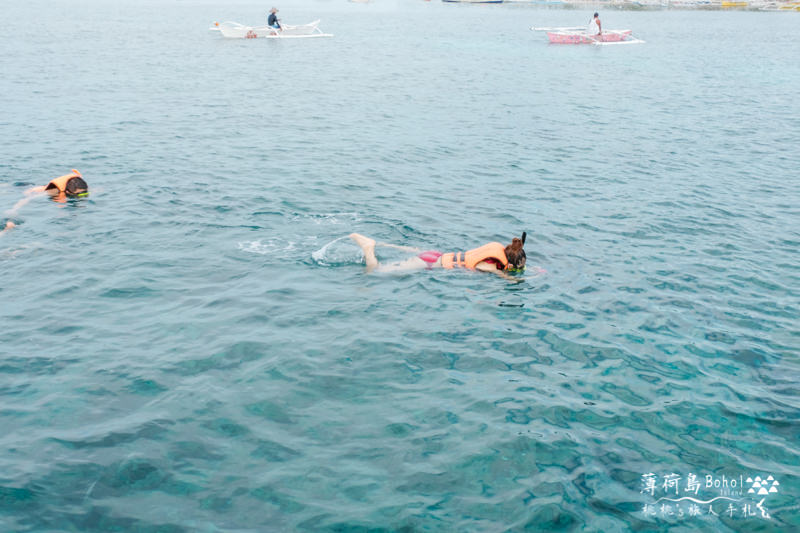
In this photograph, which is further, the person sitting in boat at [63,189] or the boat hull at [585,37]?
the boat hull at [585,37]

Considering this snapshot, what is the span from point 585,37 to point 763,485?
200 ft

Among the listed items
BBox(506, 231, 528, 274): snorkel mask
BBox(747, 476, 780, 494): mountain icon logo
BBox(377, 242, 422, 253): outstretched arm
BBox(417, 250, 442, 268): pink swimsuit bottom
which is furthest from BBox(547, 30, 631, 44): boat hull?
BBox(747, 476, 780, 494): mountain icon logo

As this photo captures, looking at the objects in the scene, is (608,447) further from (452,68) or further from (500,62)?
(500,62)

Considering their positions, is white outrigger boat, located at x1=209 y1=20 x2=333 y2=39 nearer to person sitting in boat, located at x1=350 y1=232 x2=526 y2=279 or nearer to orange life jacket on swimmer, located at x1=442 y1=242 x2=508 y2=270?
person sitting in boat, located at x1=350 y1=232 x2=526 y2=279

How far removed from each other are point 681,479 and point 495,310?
17.6 feet

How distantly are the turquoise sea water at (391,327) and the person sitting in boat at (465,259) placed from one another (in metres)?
0.34

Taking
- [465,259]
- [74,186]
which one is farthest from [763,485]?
[74,186]

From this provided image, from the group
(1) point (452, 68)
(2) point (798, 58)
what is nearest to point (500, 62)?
(1) point (452, 68)

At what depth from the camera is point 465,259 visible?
1447cm

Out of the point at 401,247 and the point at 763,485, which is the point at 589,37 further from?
the point at 763,485

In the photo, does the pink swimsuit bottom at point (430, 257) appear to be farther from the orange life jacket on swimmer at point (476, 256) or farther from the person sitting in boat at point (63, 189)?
the person sitting in boat at point (63, 189)

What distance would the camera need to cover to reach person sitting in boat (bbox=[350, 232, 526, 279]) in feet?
45.6

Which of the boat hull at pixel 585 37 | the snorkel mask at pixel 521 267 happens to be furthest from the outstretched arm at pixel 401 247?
the boat hull at pixel 585 37

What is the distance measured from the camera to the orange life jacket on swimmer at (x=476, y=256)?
14.0 metres
